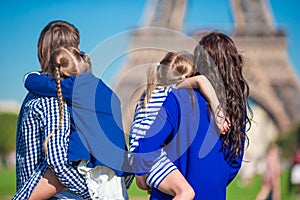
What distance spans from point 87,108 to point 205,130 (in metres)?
0.51

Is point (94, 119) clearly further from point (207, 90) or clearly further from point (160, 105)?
point (207, 90)

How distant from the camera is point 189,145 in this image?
278 cm

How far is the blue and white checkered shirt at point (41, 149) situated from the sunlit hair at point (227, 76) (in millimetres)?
632

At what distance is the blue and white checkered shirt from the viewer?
2.81m

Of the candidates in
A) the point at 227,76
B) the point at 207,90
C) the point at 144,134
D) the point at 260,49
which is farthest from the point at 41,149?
the point at 260,49

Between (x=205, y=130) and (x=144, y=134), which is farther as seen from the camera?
(x=205, y=130)

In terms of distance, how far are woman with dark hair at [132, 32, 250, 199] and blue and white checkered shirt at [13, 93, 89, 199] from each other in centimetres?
30

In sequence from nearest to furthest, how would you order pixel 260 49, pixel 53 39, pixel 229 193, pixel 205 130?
pixel 205 130
pixel 53 39
pixel 229 193
pixel 260 49

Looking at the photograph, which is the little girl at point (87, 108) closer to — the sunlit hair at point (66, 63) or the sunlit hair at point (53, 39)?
the sunlit hair at point (66, 63)

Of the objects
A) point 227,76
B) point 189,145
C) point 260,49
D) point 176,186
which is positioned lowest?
point 176,186

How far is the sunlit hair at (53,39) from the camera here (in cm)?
309

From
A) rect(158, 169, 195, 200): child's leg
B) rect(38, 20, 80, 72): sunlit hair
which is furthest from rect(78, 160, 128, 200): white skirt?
rect(38, 20, 80, 72): sunlit hair

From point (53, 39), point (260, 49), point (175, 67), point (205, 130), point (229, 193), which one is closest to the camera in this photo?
point (205, 130)

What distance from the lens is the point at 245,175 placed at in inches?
967
